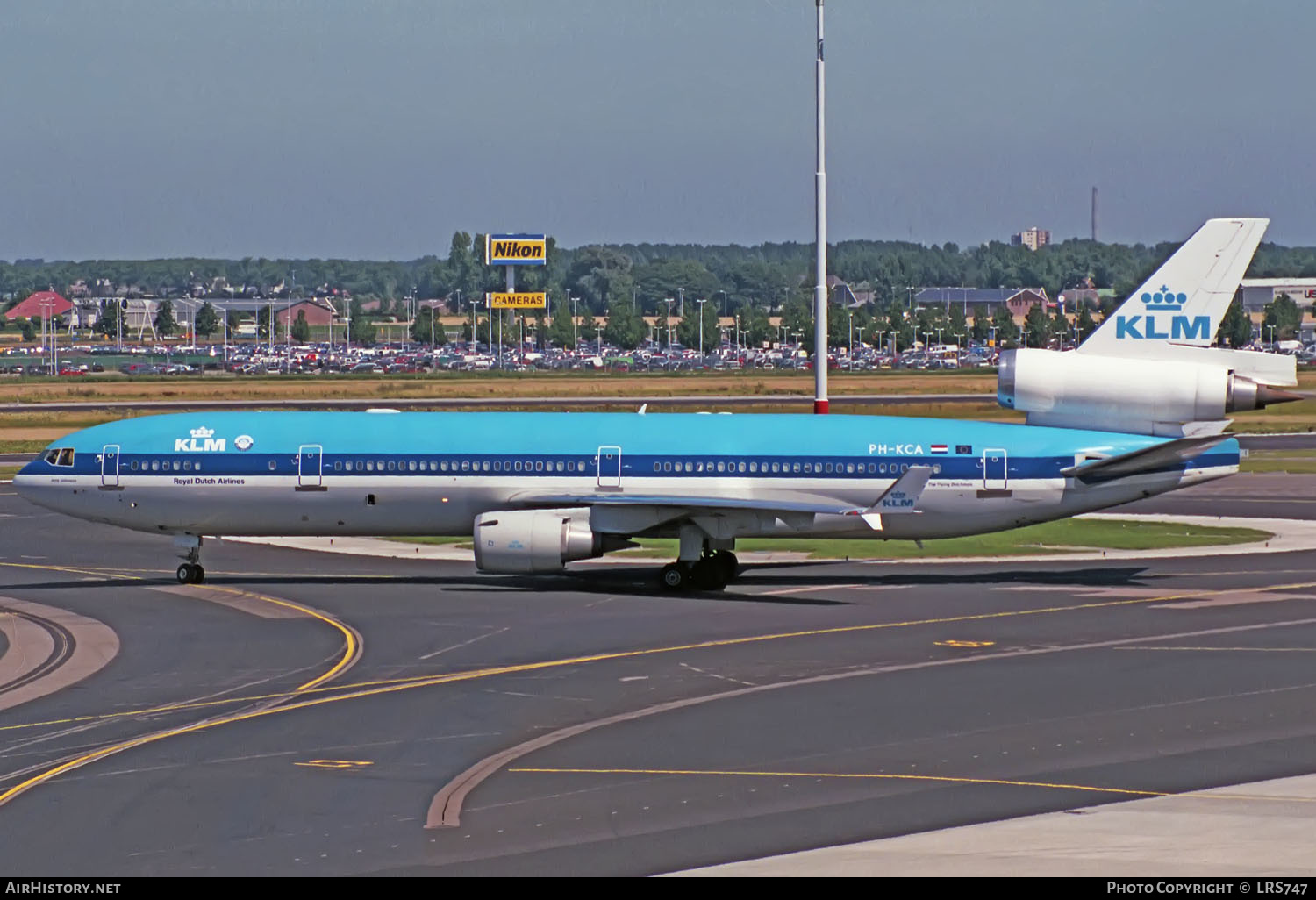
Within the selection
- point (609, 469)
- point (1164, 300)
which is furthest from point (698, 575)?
point (1164, 300)

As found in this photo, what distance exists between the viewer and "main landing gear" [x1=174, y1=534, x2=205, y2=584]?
46.5m

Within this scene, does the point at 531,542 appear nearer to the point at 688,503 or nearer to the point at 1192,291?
the point at 688,503

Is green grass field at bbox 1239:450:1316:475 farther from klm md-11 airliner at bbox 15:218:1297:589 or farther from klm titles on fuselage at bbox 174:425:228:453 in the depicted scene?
klm titles on fuselage at bbox 174:425:228:453

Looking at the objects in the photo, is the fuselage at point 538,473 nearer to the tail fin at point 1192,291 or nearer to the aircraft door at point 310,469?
Result: the aircraft door at point 310,469

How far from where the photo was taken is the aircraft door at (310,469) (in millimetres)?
45719

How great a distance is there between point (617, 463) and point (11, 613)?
609 inches

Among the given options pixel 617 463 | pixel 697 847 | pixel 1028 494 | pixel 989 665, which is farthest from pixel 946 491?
pixel 697 847

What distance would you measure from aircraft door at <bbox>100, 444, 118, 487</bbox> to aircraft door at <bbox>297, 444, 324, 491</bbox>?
501 centimetres

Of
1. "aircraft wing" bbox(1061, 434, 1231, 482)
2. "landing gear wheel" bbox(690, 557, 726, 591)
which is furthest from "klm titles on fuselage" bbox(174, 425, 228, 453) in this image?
"aircraft wing" bbox(1061, 434, 1231, 482)

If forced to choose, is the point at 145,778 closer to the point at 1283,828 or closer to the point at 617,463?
the point at 1283,828

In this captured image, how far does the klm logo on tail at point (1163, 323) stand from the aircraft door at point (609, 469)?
1365 centimetres

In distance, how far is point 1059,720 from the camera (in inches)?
1120

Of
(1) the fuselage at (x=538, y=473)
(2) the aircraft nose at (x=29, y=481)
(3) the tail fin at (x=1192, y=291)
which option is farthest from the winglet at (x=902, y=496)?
(2) the aircraft nose at (x=29, y=481)

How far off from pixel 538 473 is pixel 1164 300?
56.0ft
